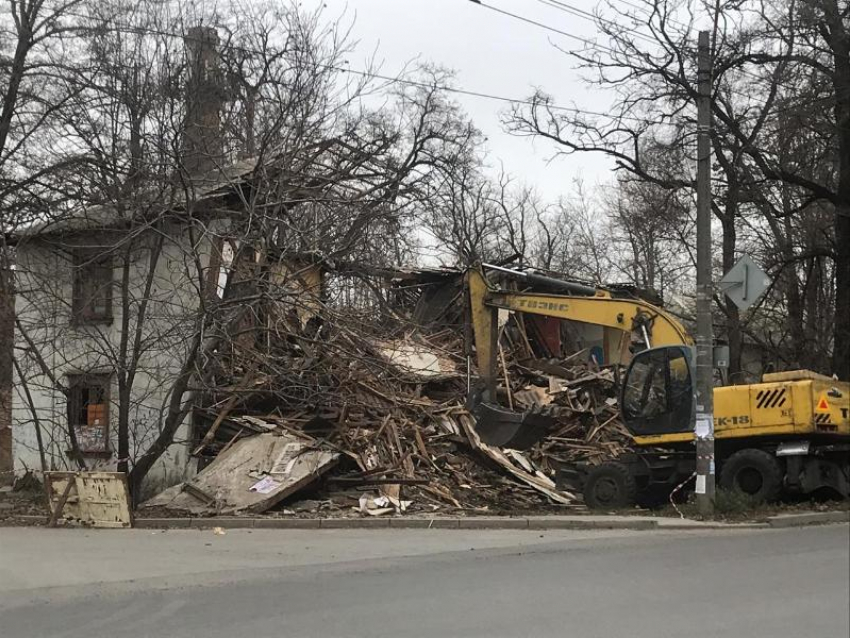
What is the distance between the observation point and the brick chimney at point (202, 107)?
580 inches

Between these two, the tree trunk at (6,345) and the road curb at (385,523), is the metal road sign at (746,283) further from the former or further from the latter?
the tree trunk at (6,345)

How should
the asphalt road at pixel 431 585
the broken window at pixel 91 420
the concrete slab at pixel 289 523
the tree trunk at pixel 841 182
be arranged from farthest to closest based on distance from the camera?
the broken window at pixel 91 420, the tree trunk at pixel 841 182, the concrete slab at pixel 289 523, the asphalt road at pixel 431 585

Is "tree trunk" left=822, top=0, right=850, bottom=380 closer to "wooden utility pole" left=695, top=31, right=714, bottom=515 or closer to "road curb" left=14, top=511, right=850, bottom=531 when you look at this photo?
"wooden utility pole" left=695, top=31, right=714, bottom=515

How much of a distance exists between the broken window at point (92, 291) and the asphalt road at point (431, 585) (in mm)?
5127

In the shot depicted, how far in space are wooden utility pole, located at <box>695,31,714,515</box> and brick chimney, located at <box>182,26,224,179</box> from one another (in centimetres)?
795

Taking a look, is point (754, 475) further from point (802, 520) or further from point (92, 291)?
point (92, 291)

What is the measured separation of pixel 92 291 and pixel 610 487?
11.1m

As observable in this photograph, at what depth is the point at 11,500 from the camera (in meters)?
17.8

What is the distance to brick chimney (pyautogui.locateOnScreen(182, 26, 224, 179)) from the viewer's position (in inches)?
580

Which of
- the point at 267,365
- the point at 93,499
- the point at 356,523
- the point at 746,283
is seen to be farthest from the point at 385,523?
the point at 746,283

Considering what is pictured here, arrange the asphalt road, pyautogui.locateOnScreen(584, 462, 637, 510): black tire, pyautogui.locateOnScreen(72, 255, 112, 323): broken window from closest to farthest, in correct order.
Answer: the asphalt road < pyautogui.locateOnScreen(584, 462, 637, 510): black tire < pyautogui.locateOnScreen(72, 255, 112, 323): broken window

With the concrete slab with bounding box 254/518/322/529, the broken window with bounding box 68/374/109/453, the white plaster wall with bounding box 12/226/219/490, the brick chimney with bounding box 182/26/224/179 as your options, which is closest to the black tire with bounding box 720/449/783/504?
the concrete slab with bounding box 254/518/322/529

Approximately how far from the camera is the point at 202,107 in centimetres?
1533

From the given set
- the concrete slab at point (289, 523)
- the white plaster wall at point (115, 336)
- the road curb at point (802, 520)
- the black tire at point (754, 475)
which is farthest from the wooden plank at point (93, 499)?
the road curb at point (802, 520)
